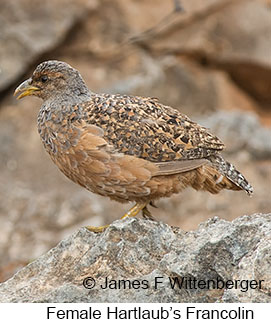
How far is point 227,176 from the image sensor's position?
303 inches

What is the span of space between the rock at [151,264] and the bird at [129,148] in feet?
2.44

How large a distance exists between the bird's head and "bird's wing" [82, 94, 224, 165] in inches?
11.2

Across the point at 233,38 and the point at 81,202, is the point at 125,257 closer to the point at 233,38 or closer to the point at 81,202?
the point at 81,202

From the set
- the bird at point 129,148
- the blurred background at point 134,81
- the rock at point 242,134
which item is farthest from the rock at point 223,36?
the bird at point 129,148

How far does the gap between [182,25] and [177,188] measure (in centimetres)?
982

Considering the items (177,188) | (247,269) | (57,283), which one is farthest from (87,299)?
(177,188)

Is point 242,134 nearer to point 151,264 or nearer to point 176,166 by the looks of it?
point 176,166

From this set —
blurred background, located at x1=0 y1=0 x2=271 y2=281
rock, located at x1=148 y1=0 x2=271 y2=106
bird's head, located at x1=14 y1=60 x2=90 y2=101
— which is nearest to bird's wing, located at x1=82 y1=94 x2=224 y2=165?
bird's head, located at x1=14 y1=60 x2=90 y2=101

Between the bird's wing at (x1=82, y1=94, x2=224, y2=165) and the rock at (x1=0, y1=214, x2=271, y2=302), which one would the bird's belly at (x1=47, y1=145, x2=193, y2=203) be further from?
the rock at (x1=0, y1=214, x2=271, y2=302)

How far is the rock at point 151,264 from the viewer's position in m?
5.86

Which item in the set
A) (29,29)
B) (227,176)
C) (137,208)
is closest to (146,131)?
(137,208)

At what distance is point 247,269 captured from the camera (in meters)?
5.77

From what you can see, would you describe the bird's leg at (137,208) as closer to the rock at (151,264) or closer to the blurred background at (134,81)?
the rock at (151,264)

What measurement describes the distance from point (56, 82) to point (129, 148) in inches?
45.4
